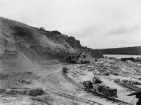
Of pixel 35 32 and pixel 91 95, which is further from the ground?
pixel 35 32

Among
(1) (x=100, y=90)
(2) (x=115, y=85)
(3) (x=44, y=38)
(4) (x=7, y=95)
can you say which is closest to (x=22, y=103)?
(4) (x=7, y=95)

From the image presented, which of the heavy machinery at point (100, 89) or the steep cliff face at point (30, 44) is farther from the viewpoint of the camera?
the steep cliff face at point (30, 44)

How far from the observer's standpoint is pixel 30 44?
32.1m

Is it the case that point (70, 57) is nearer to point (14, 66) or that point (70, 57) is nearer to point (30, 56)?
point (30, 56)

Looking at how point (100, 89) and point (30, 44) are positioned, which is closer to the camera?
point (100, 89)

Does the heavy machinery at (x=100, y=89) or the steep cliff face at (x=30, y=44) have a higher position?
the steep cliff face at (x=30, y=44)

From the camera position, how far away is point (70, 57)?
107 ft

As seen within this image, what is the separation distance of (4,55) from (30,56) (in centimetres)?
547

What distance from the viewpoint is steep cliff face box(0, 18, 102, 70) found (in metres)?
27.3

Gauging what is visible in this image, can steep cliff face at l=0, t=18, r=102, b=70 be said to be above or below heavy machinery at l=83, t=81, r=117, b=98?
above

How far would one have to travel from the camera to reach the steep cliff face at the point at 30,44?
1077 inches

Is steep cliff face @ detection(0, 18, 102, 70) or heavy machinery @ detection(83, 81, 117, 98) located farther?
steep cliff face @ detection(0, 18, 102, 70)

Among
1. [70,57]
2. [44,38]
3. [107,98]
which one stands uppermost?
[44,38]

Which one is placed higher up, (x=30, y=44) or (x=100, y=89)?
(x=30, y=44)
